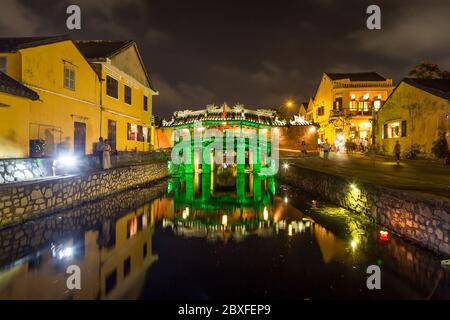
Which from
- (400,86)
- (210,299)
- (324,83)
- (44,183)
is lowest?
(210,299)

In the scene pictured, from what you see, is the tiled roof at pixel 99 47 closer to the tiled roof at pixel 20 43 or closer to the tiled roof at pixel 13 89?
the tiled roof at pixel 20 43

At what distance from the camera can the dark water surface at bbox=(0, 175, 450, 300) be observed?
534 centimetres

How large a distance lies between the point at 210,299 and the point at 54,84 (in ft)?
53.0

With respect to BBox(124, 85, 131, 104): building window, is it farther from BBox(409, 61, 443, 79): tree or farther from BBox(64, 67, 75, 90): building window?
BBox(409, 61, 443, 79): tree

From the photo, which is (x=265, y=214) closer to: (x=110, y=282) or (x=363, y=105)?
(x=110, y=282)

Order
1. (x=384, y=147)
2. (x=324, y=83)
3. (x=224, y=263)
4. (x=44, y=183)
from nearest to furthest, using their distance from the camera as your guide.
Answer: (x=224, y=263) → (x=44, y=183) → (x=384, y=147) → (x=324, y=83)

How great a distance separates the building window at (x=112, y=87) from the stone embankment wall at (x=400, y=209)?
1628 centimetres

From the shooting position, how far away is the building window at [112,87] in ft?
73.4

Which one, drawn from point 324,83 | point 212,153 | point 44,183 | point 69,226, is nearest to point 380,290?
point 69,226

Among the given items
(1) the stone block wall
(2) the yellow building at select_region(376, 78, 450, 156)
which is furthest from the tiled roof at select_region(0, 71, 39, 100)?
(2) the yellow building at select_region(376, 78, 450, 156)

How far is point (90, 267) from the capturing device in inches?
249

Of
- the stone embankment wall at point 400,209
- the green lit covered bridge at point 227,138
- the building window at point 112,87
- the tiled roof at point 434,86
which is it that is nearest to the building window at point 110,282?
the stone embankment wall at point 400,209

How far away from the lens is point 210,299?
504 cm

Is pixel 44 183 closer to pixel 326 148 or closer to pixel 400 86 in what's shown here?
pixel 326 148
